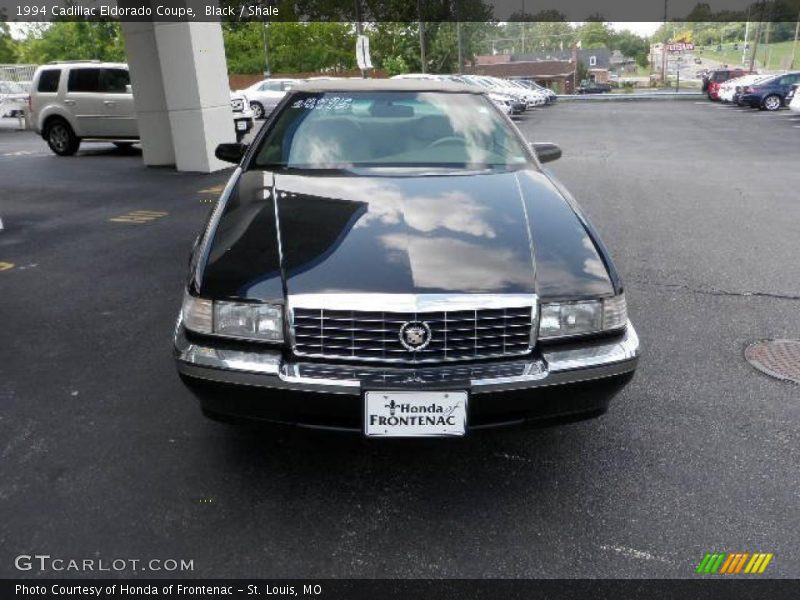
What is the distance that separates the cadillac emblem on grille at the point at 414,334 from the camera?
2338 mm

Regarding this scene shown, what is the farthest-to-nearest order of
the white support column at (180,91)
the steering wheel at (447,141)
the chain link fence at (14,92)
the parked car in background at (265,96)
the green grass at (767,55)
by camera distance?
the green grass at (767,55) → the parked car in background at (265,96) → the chain link fence at (14,92) → the white support column at (180,91) → the steering wheel at (447,141)

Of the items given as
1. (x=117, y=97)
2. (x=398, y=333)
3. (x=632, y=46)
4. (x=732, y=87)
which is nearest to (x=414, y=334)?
(x=398, y=333)

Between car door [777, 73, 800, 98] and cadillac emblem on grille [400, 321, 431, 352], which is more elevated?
cadillac emblem on grille [400, 321, 431, 352]

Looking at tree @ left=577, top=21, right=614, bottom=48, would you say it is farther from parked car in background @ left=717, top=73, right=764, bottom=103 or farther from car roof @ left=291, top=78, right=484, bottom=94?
car roof @ left=291, top=78, right=484, bottom=94

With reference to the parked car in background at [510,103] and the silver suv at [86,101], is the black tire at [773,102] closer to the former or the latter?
the parked car in background at [510,103]

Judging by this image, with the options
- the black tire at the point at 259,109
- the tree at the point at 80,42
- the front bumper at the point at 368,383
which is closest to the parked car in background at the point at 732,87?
the black tire at the point at 259,109

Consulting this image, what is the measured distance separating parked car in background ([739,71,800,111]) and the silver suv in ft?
70.5

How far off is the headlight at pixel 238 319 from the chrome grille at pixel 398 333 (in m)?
0.09

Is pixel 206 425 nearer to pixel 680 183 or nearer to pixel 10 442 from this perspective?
pixel 10 442

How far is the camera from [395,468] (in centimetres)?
281

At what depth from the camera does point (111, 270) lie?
5680 mm

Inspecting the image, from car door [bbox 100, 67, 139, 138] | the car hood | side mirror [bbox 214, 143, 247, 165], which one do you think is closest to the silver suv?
car door [bbox 100, 67, 139, 138]

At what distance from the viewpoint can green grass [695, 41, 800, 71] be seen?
61.6 meters

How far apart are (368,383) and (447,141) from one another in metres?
2.02
